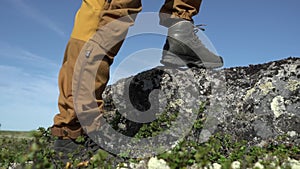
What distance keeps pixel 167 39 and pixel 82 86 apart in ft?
6.58

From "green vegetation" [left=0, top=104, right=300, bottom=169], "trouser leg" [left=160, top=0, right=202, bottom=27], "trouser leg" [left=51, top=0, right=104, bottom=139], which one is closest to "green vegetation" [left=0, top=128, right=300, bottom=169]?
"green vegetation" [left=0, top=104, right=300, bottom=169]

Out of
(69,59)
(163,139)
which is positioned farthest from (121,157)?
(69,59)

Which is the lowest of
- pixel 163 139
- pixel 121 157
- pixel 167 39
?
pixel 121 157

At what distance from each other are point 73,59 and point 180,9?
210 cm

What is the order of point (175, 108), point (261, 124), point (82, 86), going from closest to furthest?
1. point (82, 86)
2. point (261, 124)
3. point (175, 108)

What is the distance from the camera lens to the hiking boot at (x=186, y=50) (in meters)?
5.19

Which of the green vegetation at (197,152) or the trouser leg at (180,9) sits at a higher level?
the trouser leg at (180,9)

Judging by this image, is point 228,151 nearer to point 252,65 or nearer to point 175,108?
point 175,108

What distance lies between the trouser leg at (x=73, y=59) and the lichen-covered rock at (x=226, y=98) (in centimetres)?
124

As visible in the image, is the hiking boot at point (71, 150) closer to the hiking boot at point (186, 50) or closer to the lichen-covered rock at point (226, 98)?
the lichen-covered rock at point (226, 98)

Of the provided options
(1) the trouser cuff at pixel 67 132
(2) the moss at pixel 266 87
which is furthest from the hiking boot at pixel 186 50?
(1) the trouser cuff at pixel 67 132

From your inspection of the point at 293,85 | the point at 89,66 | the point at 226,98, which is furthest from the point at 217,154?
the point at 89,66

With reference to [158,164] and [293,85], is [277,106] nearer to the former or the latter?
[293,85]

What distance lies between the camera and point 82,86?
376cm
